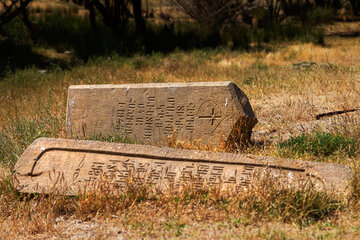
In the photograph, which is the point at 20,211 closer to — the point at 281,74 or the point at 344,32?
the point at 281,74

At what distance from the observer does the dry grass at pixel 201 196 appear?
11.2ft

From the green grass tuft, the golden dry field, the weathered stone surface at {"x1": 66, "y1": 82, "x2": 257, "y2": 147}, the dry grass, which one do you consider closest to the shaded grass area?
the dry grass

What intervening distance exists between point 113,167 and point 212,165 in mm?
976

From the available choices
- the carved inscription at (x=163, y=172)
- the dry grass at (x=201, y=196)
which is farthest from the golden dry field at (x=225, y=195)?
the carved inscription at (x=163, y=172)

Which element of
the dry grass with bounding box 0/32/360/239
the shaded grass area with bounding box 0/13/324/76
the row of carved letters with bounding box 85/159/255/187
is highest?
the row of carved letters with bounding box 85/159/255/187

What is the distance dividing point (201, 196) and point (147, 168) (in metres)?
0.63

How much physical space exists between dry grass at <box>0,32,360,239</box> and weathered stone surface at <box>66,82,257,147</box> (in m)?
0.24

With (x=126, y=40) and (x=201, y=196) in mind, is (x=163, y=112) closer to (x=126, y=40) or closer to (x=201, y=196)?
(x=201, y=196)

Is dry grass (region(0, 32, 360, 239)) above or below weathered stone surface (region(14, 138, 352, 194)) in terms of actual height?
below

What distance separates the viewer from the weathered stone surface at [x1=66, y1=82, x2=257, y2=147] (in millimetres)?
5027

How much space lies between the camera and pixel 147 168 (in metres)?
4.09

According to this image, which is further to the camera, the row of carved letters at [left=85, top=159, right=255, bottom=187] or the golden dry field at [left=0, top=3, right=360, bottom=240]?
the row of carved letters at [left=85, top=159, right=255, bottom=187]

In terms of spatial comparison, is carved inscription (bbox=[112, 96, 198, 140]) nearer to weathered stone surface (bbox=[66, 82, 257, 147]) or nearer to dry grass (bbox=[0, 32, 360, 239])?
weathered stone surface (bbox=[66, 82, 257, 147])

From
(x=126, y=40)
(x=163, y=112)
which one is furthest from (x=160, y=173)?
(x=126, y=40)
